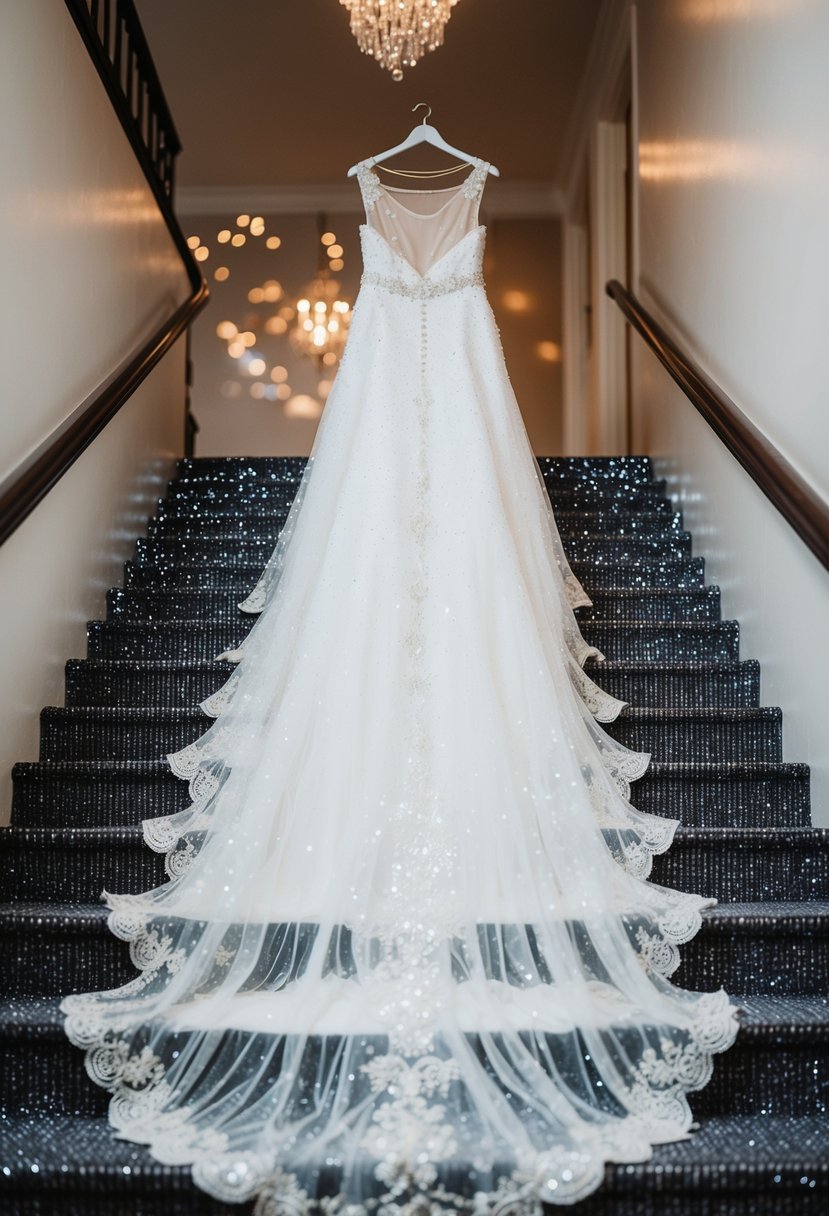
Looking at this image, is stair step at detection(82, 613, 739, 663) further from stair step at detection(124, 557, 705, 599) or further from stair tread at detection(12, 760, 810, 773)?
stair tread at detection(12, 760, 810, 773)

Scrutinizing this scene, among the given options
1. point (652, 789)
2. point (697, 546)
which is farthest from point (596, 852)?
point (697, 546)

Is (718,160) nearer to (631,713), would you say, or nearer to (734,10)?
(734,10)

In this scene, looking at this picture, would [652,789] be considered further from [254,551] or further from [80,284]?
[80,284]

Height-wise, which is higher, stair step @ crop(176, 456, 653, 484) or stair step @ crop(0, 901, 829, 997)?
stair step @ crop(176, 456, 653, 484)

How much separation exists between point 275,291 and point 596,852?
766cm

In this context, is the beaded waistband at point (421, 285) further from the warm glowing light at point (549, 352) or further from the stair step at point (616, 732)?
the warm glowing light at point (549, 352)

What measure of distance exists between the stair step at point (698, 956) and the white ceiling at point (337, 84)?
18.6 ft

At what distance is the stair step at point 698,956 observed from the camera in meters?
2.47

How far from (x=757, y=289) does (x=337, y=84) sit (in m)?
4.81

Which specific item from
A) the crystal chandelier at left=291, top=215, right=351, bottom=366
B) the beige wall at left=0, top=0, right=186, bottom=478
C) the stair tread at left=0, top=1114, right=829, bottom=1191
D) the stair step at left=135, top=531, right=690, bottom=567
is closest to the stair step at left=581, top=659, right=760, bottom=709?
the stair step at left=135, top=531, right=690, bottom=567

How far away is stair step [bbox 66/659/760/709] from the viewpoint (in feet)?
11.3

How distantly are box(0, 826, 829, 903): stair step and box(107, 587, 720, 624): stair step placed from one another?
1191mm

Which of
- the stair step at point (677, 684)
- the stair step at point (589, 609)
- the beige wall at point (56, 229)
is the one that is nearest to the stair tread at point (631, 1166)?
the stair step at point (677, 684)

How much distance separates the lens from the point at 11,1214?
196 cm
